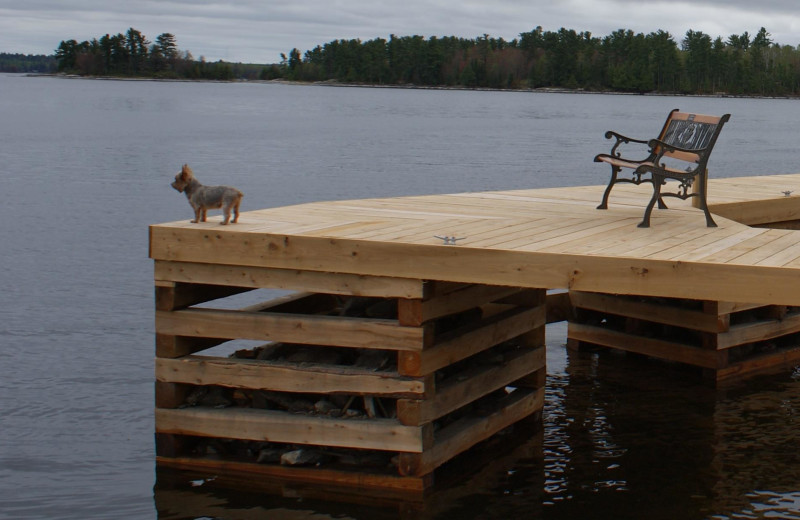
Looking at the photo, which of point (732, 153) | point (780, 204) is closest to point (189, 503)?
point (780, 204)

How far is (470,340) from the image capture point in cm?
Answer: 789

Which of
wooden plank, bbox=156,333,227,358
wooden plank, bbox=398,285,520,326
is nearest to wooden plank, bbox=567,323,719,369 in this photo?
wooden plank, bbox=398,285,520,326

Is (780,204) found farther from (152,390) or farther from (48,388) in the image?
(48,388)

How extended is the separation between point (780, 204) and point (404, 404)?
228 inches

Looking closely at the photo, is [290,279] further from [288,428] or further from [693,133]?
[693,133]

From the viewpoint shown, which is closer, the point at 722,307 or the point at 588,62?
the point at 722,307

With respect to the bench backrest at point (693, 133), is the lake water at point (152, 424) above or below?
below

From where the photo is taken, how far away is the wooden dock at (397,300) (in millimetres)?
7012

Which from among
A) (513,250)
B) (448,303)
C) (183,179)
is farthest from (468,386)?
(183,179)

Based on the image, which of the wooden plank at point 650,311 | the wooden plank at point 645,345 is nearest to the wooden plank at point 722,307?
the wooden plank at point 650,311

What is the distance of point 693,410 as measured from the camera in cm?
985

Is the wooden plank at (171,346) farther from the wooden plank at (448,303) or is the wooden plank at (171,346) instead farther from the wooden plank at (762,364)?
the wooden plank at (762,364)

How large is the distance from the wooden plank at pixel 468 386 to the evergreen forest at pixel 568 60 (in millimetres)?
164750

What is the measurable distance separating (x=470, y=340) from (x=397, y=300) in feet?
2.01
